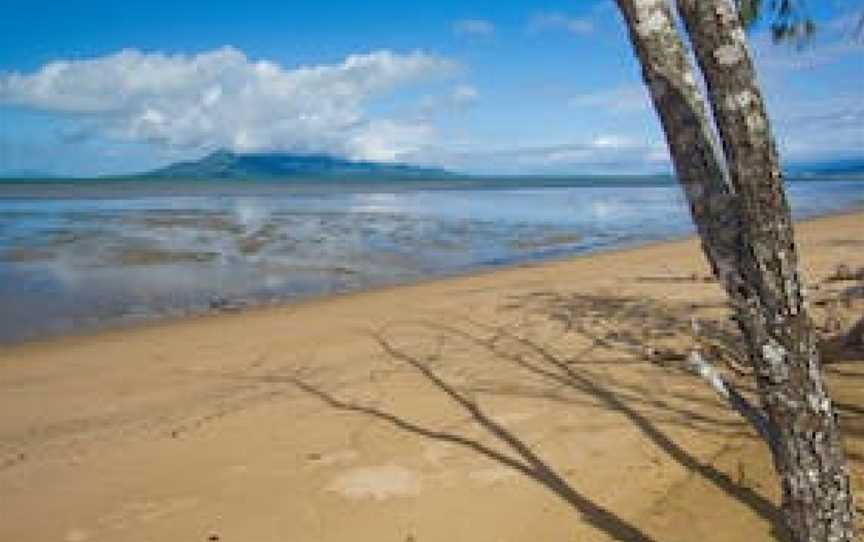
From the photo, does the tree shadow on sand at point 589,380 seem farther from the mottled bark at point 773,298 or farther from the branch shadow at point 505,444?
the mottled bark at point 773,298

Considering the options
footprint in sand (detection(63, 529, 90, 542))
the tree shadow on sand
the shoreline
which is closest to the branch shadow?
the tree shadow on sand

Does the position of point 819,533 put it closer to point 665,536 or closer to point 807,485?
point 807,485

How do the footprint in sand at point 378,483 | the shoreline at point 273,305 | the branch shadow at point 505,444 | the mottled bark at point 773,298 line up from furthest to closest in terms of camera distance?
1. the shoreline at point 273,305
2. the footprint in sand at point 378,483
3. the branch shadow at point 505,444
4. the mottled bark at point 773,298

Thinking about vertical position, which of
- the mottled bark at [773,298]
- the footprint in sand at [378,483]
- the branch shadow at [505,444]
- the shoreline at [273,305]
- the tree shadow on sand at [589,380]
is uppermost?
the mottled bark at [773,298]

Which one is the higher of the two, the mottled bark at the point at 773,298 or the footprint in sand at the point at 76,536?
the mottled bark at the point at 773,298

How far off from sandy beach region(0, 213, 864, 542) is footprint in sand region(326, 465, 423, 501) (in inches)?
0.6

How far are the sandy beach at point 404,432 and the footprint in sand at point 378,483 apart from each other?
0.02 m

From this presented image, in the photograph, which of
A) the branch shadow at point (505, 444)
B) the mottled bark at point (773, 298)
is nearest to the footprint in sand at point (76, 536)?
the branch shadow at point (505, 444)

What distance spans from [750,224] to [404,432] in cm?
375

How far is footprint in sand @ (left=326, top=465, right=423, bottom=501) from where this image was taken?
5125mm

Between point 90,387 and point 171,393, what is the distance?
94 centimetres

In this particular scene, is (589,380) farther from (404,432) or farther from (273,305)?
(273,305)

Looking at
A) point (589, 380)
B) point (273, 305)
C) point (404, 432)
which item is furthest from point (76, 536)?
point (273, 305)

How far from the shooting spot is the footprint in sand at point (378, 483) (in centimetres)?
512
